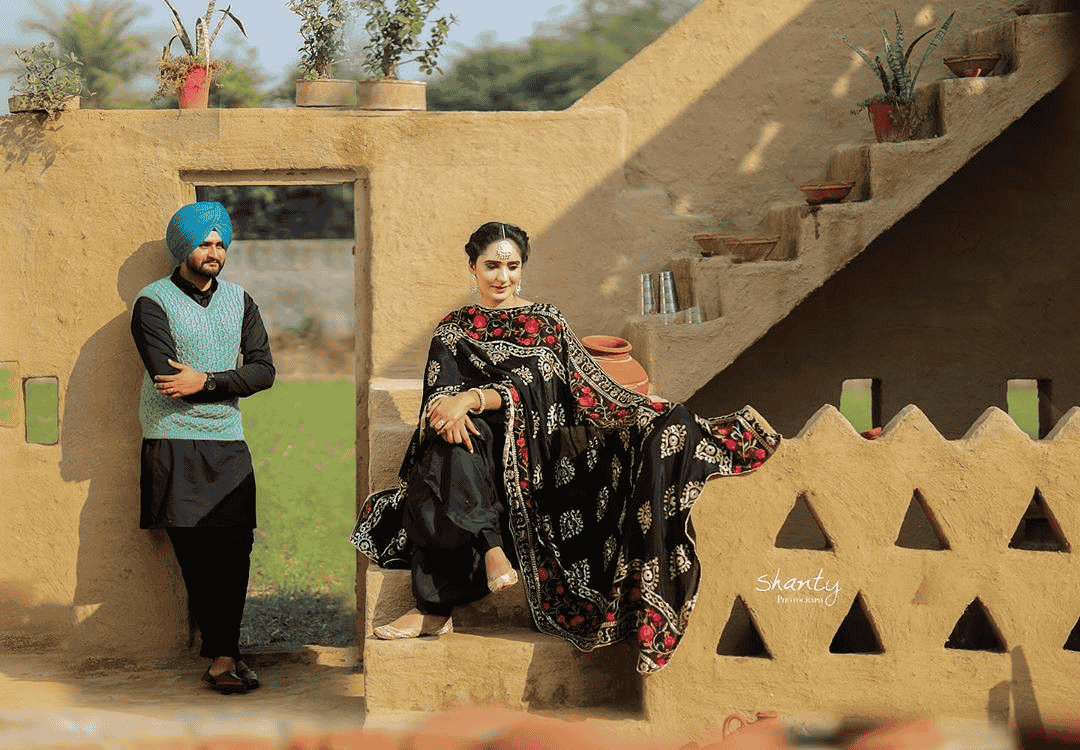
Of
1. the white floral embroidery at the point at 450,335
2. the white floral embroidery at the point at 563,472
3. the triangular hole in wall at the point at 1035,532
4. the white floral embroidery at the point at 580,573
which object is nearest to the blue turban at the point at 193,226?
the white floral embroidery at the point at 450,335

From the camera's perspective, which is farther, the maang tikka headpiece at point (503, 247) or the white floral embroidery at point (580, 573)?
the maang tikka headpiece at point (503, 247)

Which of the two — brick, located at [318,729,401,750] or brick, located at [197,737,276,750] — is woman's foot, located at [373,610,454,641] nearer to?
brick, located at [318,729,401,750]

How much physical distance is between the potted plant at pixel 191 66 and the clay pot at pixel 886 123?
3097 mm

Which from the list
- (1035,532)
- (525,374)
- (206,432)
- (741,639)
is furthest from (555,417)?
(1035,532)

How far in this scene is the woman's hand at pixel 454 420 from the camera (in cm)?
488

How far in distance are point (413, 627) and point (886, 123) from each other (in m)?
3.25

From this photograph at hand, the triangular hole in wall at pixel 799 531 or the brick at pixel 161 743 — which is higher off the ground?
the triangular hole in wall at pixel 799 531

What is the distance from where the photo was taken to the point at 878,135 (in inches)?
251

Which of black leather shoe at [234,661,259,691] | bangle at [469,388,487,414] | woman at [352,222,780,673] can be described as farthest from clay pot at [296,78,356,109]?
black leather shoe at [234,661,259,691]

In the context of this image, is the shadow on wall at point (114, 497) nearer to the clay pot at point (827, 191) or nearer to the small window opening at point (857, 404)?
the clay pot at point (827, 191)

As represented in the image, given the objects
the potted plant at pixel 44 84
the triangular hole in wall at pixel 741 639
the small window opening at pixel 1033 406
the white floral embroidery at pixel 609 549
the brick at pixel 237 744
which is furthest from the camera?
the small window opening at pixel 1033 406

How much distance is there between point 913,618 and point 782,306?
1791 millimetres

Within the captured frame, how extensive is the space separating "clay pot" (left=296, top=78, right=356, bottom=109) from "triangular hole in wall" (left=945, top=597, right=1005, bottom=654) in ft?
12.4

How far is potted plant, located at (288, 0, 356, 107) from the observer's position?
268 inches
